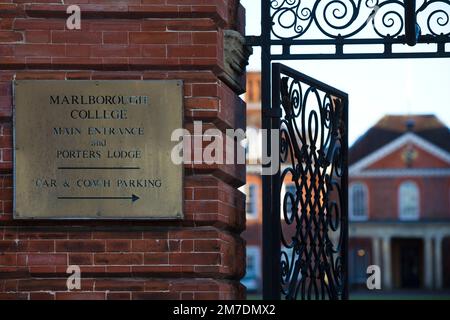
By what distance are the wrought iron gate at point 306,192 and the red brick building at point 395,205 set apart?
63941mm

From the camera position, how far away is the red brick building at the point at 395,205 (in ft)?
248

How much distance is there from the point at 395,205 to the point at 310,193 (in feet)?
217

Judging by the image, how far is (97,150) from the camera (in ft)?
30.9

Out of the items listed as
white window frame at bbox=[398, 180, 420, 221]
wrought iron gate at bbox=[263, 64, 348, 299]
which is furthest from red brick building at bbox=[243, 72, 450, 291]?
wrought iron gate at bbox=[263, 64, 348, 299]

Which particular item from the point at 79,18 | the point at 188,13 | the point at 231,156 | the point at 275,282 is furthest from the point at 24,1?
the point at 275,282

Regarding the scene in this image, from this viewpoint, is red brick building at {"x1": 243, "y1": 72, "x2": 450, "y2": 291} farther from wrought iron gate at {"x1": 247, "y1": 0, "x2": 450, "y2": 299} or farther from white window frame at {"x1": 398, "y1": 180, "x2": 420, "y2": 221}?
wrought iron gate at {"x1": 247, "y1": 0, "x2": 450, "y2": 299}

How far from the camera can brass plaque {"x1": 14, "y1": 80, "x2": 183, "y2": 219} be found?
30.8 ft

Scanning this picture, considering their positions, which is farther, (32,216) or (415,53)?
(415,53)

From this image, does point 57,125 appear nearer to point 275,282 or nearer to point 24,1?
point 24,1

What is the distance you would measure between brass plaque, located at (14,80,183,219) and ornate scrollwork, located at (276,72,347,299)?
1051mm

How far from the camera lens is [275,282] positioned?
9.90m

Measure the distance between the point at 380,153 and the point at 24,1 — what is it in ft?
222

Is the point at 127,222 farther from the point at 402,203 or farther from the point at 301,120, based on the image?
the point at 402,203

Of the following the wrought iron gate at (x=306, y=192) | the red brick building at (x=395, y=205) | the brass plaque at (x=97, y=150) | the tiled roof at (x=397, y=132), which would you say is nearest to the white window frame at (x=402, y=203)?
the red brick building at (x=395, y=205)
